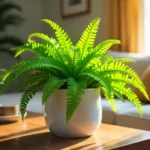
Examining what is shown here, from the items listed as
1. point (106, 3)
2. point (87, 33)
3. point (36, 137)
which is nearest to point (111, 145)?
point (36, 137)

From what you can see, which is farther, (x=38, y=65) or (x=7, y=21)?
(x=7, y=21)

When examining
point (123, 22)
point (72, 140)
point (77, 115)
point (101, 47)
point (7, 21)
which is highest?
point (7, 21)

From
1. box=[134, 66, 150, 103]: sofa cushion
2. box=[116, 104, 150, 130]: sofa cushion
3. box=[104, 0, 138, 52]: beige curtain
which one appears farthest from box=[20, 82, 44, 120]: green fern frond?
box=[104, 0, 138, 52]: beige curtain

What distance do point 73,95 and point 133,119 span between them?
42.0 inches

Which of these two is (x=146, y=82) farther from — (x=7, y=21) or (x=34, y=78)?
(x=7, y=21)

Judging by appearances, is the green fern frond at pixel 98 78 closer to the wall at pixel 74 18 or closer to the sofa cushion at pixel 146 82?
the sofa cushion at pixel 146 82

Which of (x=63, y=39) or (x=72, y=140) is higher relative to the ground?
(x=63, y=39)

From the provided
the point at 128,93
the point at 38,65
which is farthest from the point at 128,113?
the point at 38,65

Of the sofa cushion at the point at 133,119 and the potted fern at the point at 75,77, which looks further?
the sofa cushion at the point at 133,119

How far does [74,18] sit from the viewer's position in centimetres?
418

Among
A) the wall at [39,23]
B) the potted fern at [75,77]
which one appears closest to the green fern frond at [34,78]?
the potted fern at [75,77]

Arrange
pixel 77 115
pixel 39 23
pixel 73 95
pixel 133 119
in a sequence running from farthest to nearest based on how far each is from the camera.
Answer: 1. pixel 39 23
2. pixel 133 119
3. pixel 77 115
4. pixel 73 95

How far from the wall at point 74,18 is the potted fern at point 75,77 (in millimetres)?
2502

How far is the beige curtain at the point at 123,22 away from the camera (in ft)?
11.1
